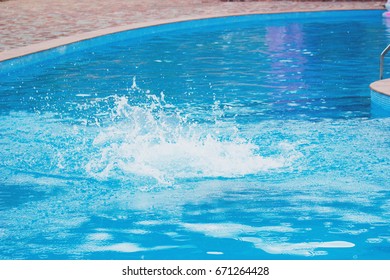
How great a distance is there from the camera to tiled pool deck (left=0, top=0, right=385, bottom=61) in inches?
461

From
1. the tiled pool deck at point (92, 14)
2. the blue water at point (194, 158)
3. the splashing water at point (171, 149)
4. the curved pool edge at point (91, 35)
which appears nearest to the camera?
the blue water at point (194, 158)

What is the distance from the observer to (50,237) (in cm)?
423

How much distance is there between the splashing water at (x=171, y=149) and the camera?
17.5 ft

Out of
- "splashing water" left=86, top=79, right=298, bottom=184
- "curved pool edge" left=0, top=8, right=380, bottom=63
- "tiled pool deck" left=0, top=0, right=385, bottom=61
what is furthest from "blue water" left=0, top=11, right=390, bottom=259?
"tiled pool deck" left=0, top=0, right=385, bottom=61

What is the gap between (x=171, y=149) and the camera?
587cm

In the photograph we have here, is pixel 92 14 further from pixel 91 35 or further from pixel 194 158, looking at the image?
pixel 194 158

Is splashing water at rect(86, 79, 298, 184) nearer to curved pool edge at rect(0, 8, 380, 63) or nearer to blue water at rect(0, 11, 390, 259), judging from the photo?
blue water at rect(0, 11, 390, 259)

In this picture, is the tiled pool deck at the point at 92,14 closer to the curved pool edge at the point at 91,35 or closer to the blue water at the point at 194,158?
the curved pool edge at the point at 91,35

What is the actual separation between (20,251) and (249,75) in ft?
17.6

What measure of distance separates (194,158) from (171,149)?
0.30 meters

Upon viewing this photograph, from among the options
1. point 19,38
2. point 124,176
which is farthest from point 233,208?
point 19,38

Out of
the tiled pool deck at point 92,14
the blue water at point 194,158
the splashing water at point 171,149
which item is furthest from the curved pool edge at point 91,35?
the splashing water at point 171,149

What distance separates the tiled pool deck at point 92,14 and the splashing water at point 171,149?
3.39 meters

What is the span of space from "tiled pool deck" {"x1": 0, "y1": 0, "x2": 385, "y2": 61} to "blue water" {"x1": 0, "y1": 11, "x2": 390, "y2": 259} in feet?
4.74
